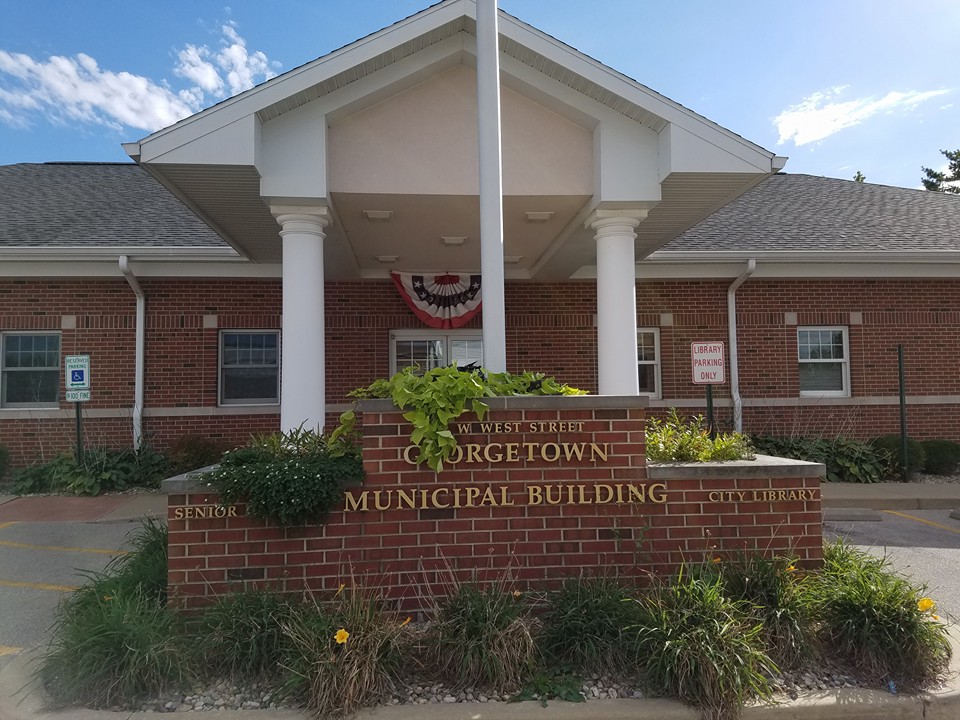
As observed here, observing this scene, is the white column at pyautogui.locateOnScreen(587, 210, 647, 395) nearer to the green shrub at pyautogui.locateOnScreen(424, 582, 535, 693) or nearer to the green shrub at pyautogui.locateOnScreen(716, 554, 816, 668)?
the green shrub at pyautogui.locateOnScreen(716, 554, 816, 668)

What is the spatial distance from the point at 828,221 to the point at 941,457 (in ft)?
16.1

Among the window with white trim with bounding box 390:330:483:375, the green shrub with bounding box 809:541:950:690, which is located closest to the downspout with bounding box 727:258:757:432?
the window with white trim with bounding box 390:330:483:375

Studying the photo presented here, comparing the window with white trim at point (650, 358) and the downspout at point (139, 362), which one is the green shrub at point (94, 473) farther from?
the window with white trim at point (650, 358)

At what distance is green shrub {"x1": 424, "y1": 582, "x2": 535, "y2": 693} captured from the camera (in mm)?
3414

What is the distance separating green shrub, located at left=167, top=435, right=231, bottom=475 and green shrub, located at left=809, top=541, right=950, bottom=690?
28.2ft

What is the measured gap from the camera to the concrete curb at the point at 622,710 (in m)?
3.17

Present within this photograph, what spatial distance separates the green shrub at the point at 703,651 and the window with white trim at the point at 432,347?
7.89 metres

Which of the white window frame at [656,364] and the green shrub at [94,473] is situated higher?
the white window frame at [656,364]

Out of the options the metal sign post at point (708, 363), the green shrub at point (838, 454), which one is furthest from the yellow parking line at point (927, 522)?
the metal sign post at point (708, 363)

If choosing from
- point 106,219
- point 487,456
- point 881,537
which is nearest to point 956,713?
point 487,456

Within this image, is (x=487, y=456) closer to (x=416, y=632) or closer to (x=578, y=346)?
(x=416, y=632)

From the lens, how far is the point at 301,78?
593 centimetres

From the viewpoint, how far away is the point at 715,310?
11586 mm

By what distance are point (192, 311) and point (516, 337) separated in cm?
559
